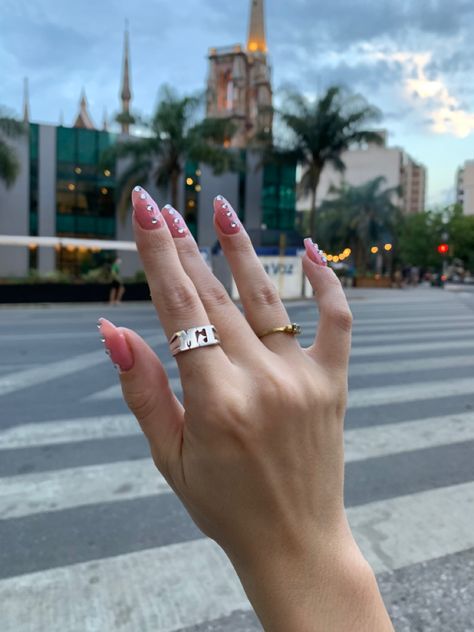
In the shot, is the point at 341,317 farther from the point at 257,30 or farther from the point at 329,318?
the point at 257,30

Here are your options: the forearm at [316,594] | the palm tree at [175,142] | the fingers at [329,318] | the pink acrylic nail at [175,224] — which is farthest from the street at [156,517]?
the palm tree at [175,142]

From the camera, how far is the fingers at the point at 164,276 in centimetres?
109

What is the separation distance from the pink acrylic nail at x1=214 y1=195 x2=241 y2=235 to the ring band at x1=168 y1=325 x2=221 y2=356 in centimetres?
27

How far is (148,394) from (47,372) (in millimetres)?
6042

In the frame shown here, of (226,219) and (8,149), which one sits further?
(8,149)

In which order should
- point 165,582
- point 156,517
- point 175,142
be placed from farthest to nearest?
1. point 175,142
2. point 156,517
3. point 165,582

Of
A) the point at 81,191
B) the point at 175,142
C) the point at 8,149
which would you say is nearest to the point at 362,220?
the point at 175,142

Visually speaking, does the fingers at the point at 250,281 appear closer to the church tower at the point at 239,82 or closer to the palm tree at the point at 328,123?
the palm tree at the point at 328,123

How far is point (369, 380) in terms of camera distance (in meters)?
6.43

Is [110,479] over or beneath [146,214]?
beneath

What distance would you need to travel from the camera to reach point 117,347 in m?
1.12

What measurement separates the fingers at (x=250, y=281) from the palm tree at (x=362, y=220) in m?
41.1

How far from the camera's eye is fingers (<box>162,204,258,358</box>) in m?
1.14

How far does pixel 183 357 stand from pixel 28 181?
98.1 feet
